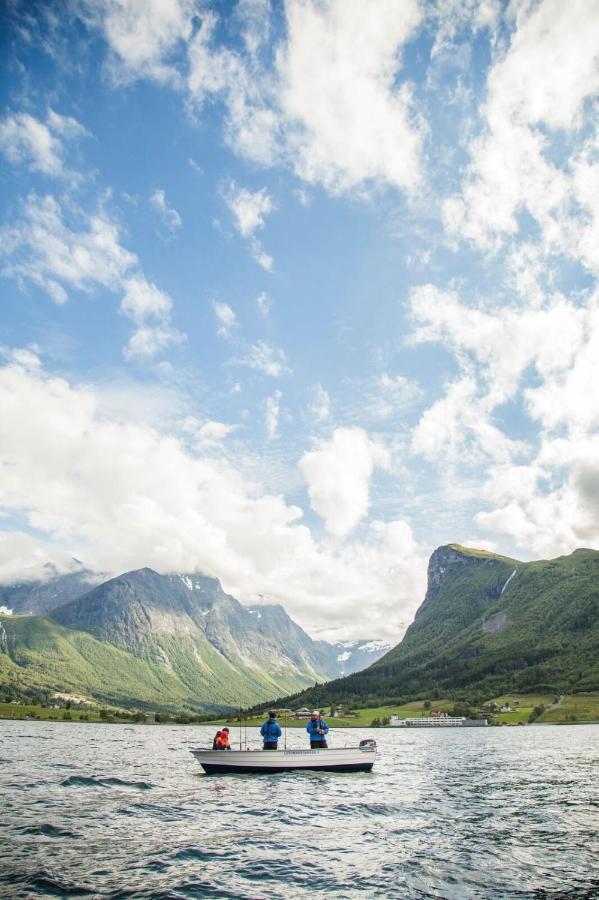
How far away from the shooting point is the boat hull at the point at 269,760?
168ft

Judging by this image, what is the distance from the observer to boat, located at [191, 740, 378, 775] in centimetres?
5128

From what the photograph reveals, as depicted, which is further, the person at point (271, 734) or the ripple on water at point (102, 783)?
the person at point (271, 734)

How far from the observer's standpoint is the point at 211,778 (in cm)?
5241

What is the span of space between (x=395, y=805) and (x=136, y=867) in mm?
23001

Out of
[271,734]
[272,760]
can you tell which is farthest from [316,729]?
[272,760]

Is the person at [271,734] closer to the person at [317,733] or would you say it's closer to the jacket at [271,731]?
the jacket at [271,731]

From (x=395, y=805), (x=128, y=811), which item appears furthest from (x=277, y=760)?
(x=128, y=811)

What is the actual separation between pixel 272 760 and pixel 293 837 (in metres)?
23.7

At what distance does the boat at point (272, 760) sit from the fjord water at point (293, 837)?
1119mm

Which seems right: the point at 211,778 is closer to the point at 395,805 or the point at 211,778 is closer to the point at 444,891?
the point at 395,805

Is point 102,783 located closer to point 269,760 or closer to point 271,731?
point 269,760

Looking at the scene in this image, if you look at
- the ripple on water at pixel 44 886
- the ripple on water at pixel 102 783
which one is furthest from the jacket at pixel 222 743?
the ripple on water at pixel 44 886

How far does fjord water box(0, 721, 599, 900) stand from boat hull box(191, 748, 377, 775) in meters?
1.05

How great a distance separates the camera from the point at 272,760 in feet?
168
